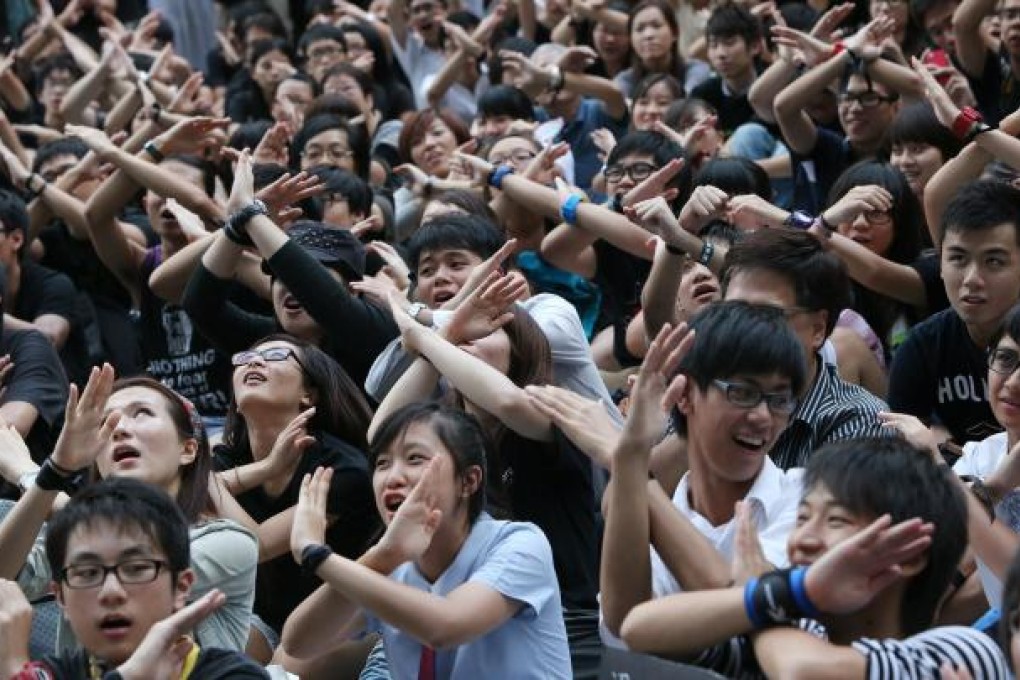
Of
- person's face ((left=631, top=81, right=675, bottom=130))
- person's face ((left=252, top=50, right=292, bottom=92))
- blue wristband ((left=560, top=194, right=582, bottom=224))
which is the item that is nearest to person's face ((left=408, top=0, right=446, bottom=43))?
person's face ((left=252, top=50, right=292, bottom=92))

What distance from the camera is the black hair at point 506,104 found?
880 centimetres

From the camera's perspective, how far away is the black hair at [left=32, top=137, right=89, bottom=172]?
8758 mm

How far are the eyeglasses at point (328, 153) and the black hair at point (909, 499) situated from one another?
16.0ft

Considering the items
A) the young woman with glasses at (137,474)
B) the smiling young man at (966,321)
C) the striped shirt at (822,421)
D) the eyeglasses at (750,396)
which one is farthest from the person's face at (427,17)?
the eyeglasses at (750,396)

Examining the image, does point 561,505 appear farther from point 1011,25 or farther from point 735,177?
point 1011,25

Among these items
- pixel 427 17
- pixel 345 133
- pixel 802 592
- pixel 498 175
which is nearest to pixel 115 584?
pixel 802 592

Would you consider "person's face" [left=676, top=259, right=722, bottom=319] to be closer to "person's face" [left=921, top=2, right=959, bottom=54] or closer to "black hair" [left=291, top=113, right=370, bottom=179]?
"black hair" [left=291, top=113, right=370, bottom=179]

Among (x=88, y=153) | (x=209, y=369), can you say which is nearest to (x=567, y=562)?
(x=209, y=369)

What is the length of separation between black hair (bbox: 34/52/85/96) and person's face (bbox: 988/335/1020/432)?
718cm

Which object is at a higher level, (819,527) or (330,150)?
(819,527)

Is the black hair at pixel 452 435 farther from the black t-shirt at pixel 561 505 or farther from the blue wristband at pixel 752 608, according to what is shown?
the blue wristband at pixel 752 608

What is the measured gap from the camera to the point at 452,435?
4.47m

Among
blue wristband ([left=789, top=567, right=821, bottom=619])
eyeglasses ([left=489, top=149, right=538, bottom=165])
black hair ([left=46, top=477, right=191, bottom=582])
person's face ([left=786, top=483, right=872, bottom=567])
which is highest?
person's face ([left=786, top=483, right=872, bottom=567])

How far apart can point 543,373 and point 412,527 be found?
0.99 m
